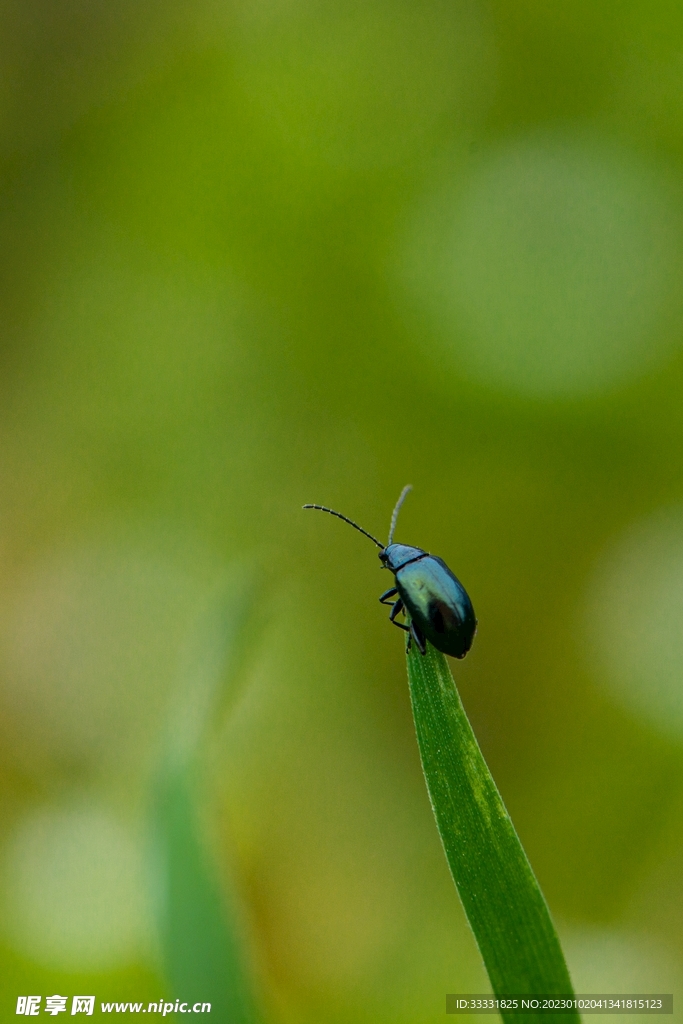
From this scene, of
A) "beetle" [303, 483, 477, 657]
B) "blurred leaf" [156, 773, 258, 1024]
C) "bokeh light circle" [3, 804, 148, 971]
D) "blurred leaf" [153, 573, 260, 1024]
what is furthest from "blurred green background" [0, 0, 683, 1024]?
"blurred leaf" [156, 773, 258, 1024]

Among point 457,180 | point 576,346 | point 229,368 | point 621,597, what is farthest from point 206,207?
point 621,597

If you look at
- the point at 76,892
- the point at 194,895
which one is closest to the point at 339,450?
the point at 76,892

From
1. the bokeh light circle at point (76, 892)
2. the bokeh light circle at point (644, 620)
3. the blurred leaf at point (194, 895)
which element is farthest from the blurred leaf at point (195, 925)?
the bokeh light circle at point (644, 620)

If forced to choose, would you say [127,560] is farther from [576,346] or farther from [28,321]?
[576,346]

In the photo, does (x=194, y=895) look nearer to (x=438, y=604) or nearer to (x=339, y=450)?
(x=438, y=604)

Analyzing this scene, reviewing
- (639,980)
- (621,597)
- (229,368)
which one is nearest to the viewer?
(639,980)

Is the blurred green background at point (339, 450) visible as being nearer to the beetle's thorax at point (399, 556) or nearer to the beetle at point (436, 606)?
the beetle's thorax at point (399, 556)
